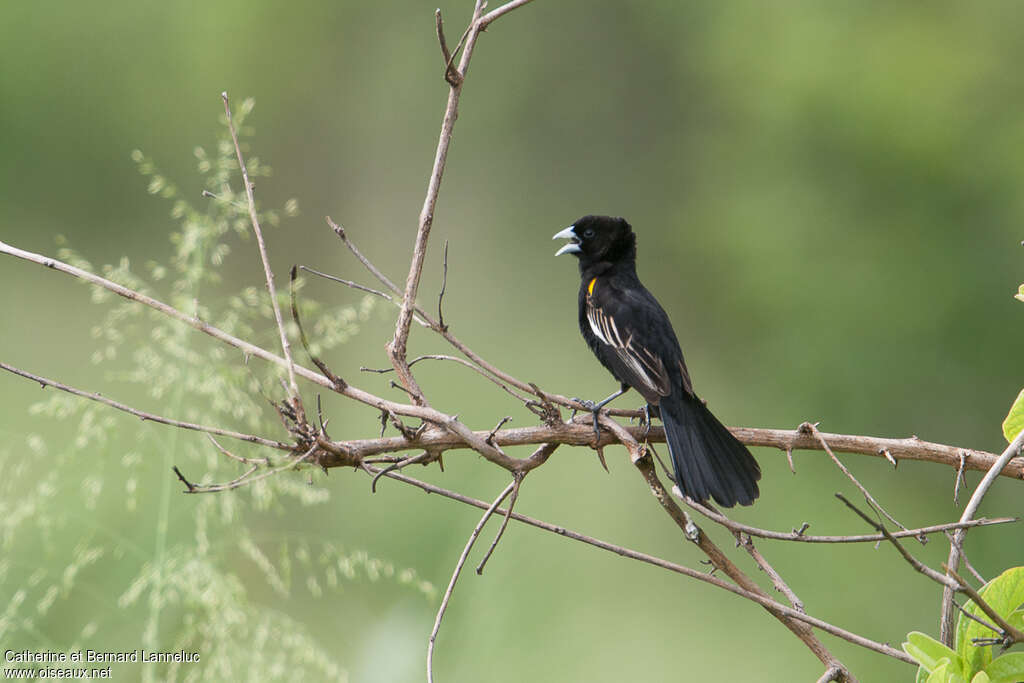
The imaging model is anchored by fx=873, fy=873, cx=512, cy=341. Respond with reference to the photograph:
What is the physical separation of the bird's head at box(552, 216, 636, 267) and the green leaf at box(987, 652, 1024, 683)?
148 cm

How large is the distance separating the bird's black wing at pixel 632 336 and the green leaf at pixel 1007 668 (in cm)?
95

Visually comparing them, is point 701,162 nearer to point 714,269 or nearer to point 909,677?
point 714,269

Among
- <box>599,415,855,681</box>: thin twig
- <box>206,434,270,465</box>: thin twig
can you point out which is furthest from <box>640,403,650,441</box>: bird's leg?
<box>206,434,270,465</box>: thin twig

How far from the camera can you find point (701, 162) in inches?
146

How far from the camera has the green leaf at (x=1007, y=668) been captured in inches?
28.8

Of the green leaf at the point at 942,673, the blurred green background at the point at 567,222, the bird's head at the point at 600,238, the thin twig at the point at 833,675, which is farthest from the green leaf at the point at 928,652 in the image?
the blurred green background at the point at 567,222

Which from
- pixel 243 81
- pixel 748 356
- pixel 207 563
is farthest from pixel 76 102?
A: pixel 748 356

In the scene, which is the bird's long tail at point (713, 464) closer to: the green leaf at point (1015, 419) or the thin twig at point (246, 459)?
the green leaf at point (1015, 419)

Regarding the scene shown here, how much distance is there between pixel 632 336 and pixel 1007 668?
3.70 feet

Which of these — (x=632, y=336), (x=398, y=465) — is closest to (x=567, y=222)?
(x=632, y=336)

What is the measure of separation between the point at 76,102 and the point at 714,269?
8.92ft

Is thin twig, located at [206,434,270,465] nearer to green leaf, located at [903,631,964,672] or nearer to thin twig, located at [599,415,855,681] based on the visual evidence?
thin twig, located at [599,415,855,681]

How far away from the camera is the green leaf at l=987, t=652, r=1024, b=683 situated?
73 cm

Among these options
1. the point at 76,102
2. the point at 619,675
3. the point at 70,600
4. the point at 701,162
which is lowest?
the point at 619,675
